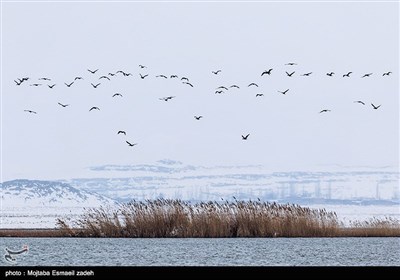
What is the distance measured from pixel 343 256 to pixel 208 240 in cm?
502

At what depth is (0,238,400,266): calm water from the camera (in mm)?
32594

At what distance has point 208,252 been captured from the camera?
34781 mm

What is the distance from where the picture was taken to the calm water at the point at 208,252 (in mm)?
32594

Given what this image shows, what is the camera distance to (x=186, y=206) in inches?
1479
